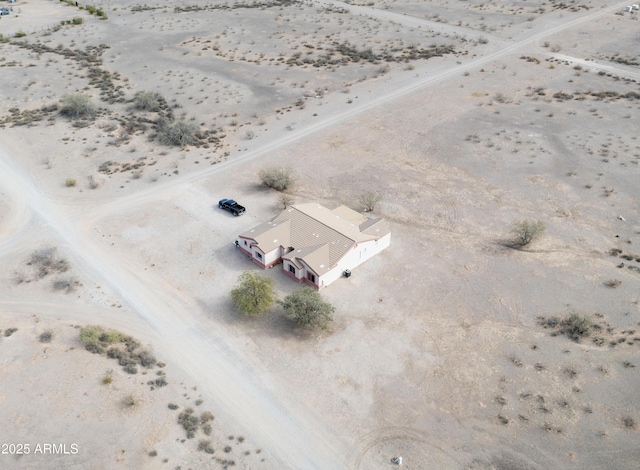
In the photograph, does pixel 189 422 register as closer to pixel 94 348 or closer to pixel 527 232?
pixel 94 348

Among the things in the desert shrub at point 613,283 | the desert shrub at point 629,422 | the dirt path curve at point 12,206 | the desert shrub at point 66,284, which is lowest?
the dirt path curve at point 12,206

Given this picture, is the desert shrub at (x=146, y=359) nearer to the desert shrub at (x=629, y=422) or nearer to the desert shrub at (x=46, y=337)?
the desert shrub at (x=46, y=337)

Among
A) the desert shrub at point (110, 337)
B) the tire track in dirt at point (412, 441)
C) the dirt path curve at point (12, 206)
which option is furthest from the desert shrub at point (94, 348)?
the tire track in dirt at point (412, 441)

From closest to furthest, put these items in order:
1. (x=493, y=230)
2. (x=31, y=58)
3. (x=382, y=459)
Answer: (x=382, y=459)
(x=493, y=230)
(x=31, y=58)

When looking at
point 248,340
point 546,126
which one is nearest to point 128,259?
point 248,340

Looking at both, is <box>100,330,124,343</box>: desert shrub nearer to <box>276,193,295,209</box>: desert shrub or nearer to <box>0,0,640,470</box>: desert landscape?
<box>0,0,640,470</box>: desert landscape

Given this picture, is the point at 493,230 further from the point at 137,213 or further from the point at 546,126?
the point at 137,213

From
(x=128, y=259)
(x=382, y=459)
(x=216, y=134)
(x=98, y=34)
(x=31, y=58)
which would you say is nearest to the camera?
(x=382, y=459)
